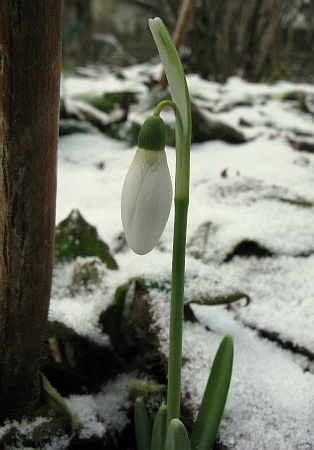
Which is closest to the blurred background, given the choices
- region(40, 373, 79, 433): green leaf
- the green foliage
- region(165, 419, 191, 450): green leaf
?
the green foliage

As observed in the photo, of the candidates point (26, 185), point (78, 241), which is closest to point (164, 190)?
point (26, 185)

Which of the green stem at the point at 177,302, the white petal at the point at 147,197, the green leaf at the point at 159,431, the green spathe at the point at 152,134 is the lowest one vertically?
the green leaf at the point at 159,431

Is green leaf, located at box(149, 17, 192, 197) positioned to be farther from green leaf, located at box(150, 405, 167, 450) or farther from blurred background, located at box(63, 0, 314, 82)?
blurred background, located at box(63, 0, 314, 82)

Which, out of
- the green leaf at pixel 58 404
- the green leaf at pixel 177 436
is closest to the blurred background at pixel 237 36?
the green leaf at pixel 58 404

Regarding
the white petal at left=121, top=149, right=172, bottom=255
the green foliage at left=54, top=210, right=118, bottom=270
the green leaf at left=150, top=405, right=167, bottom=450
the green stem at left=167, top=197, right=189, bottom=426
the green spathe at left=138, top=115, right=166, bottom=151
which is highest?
the green spathe at left=138, top=115, right=166, bottom=151

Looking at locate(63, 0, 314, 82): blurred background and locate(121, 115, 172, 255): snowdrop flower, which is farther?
locate(63, 0, 314, 82): blurred background

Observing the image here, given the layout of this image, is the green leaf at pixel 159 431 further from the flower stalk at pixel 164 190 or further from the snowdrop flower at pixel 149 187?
the snowdrop flower at pixel 149 187

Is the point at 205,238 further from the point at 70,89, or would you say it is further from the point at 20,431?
the point at 70,89

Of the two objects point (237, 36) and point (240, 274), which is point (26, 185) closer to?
point (240, 274)
